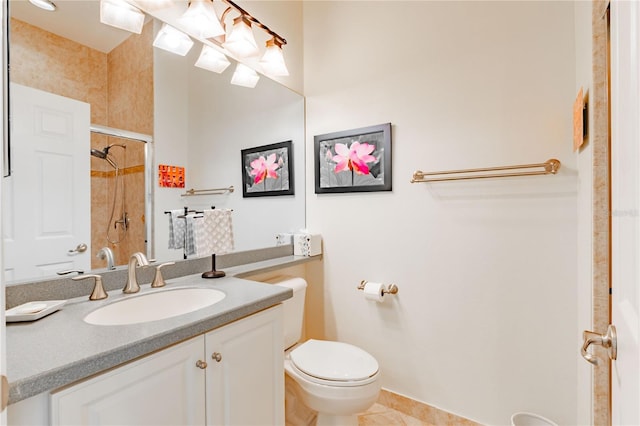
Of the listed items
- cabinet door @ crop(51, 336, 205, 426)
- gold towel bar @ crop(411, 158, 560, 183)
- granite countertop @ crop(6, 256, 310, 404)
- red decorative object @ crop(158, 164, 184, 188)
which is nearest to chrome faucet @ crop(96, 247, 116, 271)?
granite countertop @ crop(6, 256, 310, 404)

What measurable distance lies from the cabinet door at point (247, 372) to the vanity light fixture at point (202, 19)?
1.39 meters

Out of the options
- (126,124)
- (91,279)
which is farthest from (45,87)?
(91,279)

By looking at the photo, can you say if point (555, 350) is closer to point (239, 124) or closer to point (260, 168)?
point (260, 168)

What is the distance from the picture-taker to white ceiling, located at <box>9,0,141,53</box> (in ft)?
3.42

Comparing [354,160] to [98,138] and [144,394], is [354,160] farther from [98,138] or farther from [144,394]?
[144,394]

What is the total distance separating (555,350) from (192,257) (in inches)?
71.2

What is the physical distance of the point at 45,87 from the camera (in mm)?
1064

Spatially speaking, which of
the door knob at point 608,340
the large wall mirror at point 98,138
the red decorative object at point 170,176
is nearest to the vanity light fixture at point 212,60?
the large wall mirror at point 98,138

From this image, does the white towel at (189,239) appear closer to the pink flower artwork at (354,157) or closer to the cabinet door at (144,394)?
the cabinet door at (144,394)

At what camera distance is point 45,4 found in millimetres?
1083

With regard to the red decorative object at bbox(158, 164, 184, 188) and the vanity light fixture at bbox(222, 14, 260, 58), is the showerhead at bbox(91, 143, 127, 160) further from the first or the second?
the vanity light fixture at bbox(222, 14, 260, 58)

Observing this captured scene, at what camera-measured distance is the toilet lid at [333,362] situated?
1407mm

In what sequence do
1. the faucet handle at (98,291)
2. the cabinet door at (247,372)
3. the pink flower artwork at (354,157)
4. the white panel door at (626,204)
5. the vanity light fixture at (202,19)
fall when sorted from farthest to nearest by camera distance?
the pink flower artwork at (354,157), the vanity light fixture at (202,19), the faucet handle at (98,291), the cabinet door at (247,372), the white panel door at (626,204)

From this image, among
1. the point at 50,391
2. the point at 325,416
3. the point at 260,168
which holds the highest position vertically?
the point at 260,168
